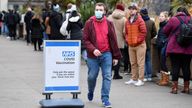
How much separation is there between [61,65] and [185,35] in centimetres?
278

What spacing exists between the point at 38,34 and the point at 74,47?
12.9 meters

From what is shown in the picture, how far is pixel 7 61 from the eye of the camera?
18000mm

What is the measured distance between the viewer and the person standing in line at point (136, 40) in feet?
39.3

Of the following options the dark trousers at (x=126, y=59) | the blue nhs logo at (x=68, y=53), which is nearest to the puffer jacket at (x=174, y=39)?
the blue nhs logo at (x=68, y=53)

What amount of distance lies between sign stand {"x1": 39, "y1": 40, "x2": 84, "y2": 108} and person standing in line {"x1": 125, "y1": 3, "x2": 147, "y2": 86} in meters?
2.94

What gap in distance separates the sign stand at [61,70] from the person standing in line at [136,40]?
2.94 meters

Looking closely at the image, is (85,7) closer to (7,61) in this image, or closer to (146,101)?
(7,61)

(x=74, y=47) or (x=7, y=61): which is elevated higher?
(x=74, y=47)

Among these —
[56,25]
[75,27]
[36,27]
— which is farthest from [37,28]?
[75,27]

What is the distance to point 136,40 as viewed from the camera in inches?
472

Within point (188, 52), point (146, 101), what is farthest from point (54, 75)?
point (188, 52)

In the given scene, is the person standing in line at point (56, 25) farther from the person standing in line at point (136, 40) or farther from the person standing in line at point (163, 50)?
the person standing in line at point (163, 50)

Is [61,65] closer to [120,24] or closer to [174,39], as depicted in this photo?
[174,39]

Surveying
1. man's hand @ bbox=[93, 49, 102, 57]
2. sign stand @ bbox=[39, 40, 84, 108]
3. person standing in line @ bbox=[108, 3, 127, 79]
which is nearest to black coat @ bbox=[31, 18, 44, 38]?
person standing in line @ bbox=[108, 3, 127, 79]
